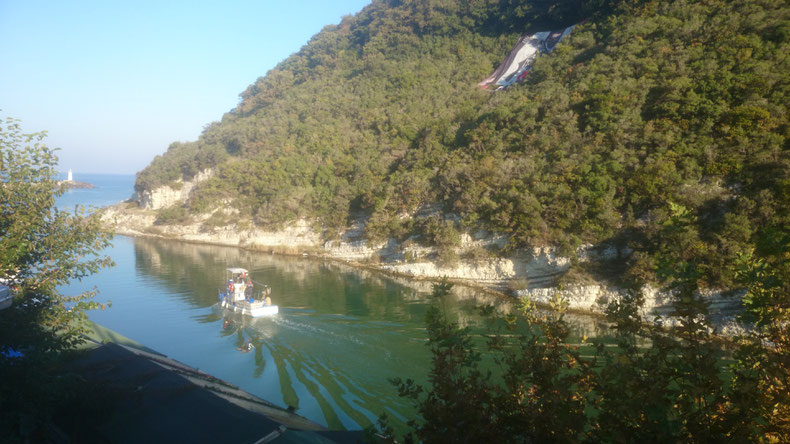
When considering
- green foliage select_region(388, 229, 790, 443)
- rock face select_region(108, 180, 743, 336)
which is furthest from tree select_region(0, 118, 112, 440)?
green foliage select_region(388, 229, 790, 443)

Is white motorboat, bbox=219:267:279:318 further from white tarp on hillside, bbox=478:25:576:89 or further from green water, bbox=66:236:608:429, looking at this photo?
white tarp on hillside, bbox=478:25:576:89

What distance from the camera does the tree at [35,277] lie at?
5.95 metres

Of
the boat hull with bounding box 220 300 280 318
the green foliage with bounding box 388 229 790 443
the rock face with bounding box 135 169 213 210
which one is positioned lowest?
the boat hull with bounding box 220 300 280 318

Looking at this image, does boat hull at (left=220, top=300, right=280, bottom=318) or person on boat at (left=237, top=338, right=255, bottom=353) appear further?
boat hull at (left=220, top=300, right=280, bottom=318)

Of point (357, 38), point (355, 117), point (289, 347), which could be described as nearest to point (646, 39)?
point (355, 117)

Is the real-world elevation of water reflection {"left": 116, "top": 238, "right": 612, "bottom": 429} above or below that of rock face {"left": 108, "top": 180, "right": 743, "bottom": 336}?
below

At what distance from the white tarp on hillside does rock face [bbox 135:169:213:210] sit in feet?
Result: 132

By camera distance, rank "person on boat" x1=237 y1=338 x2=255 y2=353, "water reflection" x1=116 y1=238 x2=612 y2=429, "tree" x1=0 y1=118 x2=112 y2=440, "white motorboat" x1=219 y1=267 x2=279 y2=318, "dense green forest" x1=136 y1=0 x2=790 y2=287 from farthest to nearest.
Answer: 1. "white motorboat" x1=219 y1=267 x2=279 y2=318
2. "dense green forest" x1=136 y1=0 x2=790 y2=287
3. "person on boat" x1=237 y1=338 x2=255 y2=353
4. "water reflection" x1=116 y1=238 x2=612 y2=429
5. "tree" x1=0 y1=118 x2=112 y2=440

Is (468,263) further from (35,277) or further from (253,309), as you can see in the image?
(35,277)

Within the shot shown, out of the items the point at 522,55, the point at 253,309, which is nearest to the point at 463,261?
the point at 253,309

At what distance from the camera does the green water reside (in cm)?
1316

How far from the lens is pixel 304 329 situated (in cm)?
1864

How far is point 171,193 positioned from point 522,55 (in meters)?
51.1

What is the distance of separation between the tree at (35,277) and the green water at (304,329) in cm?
687
